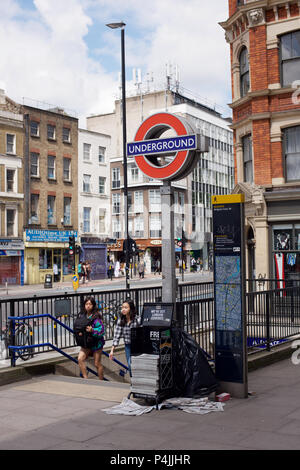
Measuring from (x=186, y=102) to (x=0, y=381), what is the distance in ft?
242

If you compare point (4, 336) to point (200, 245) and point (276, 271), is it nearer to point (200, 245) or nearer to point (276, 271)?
point (276, 271)

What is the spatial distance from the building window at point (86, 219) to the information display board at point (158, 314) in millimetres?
47415

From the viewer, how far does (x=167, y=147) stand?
8992 millimetres

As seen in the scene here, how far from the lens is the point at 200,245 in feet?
265

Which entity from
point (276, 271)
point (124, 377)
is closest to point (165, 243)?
point (124, 377)

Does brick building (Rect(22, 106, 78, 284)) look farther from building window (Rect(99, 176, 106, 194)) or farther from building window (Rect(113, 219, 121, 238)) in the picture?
building window (Rect(113, 219, 121, 238))

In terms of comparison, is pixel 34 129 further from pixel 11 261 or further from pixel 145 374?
pixel 145 374

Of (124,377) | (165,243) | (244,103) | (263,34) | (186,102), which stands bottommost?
(124,377)

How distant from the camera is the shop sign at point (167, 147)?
345 inches

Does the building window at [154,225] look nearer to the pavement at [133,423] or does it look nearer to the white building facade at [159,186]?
the white building facade at [159,186]

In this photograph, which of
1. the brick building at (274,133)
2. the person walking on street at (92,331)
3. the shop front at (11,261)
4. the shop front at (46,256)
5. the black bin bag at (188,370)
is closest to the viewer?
the black bin bag at (188,370)

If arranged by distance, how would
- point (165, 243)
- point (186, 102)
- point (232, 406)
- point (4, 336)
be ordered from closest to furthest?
point (232, 406) → point (165, 243) → point (4, 336) → point (186, 102)

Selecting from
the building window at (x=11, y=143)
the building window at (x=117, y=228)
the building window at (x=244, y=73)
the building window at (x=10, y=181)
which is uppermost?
the building window at (x=11, y=143)

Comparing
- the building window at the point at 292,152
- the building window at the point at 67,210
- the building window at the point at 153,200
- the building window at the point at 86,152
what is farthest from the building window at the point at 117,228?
the building window at the point at 292,152
